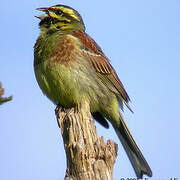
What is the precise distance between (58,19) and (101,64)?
1130 mm

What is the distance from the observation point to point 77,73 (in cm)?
583

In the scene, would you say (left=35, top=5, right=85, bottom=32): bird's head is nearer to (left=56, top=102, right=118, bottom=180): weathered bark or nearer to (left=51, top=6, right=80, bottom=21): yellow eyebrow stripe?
(left=51, top=6, right=80, bottom=21): yellow eyebrow stripe

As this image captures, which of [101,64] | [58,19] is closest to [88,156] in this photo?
[101,64]

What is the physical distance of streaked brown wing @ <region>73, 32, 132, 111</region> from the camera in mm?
6321

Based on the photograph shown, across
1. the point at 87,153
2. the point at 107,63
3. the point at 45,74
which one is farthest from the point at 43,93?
the point at 87,153

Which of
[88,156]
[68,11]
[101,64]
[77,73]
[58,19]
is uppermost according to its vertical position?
[68,11]

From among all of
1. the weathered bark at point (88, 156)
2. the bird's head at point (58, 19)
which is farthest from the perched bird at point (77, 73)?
the weathered bark at point (88, 156)

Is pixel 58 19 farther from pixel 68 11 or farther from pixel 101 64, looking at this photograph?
pixel 101 64

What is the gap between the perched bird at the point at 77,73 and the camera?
18.9 feet

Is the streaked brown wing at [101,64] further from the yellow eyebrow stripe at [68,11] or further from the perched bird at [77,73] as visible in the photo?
the yellow eyebrow stripe at [68,11]

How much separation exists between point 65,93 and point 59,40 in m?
0.92

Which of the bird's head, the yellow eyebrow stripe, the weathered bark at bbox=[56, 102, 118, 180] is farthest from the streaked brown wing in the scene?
the weathered bark at bbox=[56, 102, 118, 180]

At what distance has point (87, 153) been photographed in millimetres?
3969

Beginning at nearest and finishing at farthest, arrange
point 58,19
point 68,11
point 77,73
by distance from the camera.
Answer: point 77,73 < point 58,19 < point 68,11
